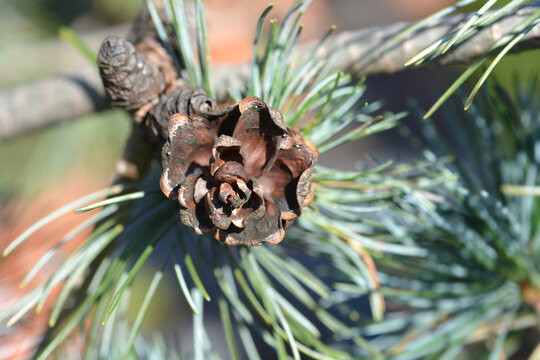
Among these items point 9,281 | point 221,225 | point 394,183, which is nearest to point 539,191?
point 394,183

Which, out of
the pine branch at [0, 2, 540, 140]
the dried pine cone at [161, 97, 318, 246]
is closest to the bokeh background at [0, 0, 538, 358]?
the pine branch at [0, 2, 540, 140]

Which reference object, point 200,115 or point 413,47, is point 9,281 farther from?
point 413,47

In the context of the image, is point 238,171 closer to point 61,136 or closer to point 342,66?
point 342,66

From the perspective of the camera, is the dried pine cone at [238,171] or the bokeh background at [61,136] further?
the bokeh background at [61,136]

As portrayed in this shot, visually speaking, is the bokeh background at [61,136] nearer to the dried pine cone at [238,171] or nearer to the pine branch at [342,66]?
the pine branch at [342,66]

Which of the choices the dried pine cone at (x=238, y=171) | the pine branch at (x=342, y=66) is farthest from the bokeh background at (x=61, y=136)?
the dried pine cone at (x=238, y=171)

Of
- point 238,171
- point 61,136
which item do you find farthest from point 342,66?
point 61,136

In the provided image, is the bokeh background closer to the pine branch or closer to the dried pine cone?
the pine branch

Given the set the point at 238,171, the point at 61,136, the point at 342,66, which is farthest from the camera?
the point at 61,136
